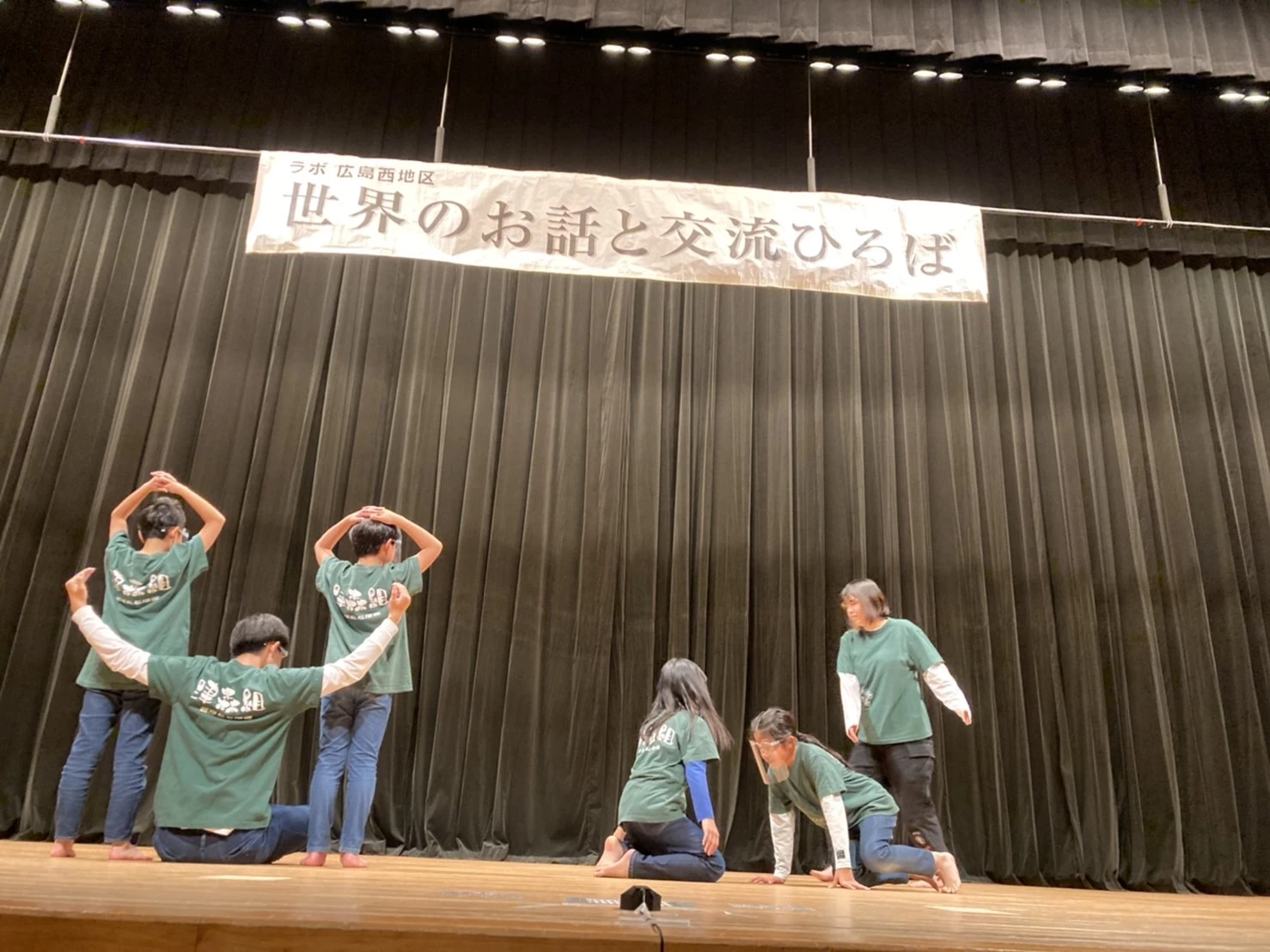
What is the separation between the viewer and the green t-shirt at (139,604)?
3730 millimetres

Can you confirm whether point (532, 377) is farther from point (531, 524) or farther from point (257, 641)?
point (257, 641)

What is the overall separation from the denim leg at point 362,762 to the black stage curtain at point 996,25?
4.11 metres

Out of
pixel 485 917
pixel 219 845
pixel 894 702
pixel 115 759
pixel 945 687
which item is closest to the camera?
pixel 485 917

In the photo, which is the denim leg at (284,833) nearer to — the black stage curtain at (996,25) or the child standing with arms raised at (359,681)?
the child standing with arms raised at (359,681)

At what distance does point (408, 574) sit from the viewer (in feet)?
12.9

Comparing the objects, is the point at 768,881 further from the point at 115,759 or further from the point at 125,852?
the point at 115,759

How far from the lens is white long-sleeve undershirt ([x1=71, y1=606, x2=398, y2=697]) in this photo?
3295mm

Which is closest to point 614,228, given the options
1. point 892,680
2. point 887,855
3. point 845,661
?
point 845,661

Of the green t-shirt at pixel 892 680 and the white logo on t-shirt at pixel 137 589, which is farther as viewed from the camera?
Answer: the green t-shirt at pixel 892 680

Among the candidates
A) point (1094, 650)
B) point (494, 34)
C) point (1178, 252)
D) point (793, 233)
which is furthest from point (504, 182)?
point (1178, 252)

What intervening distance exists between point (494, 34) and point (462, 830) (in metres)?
5.23

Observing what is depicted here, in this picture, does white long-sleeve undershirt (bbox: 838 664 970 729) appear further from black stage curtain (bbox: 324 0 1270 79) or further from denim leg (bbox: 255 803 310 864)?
black stage curtain (bbox: 324 0 1270 79)

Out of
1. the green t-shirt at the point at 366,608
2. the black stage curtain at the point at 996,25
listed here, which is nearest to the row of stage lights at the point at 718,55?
the black stage curtain at the point at 996,25

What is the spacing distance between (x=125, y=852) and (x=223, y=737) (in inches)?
28.8
